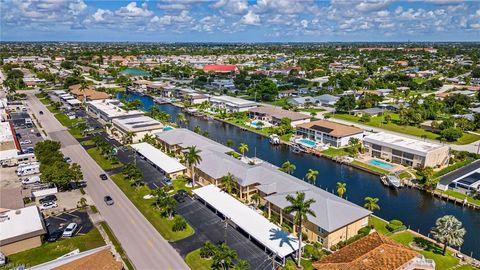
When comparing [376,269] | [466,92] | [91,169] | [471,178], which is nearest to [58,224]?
[91,169]

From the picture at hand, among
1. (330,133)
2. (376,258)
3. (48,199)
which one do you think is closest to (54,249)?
(48,199)

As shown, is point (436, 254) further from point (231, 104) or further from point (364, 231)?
point (231, 104)

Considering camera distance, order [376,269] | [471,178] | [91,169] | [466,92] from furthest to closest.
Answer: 1. [466,92]
2. [91,169]
3. [471,178]
4. [376,269]

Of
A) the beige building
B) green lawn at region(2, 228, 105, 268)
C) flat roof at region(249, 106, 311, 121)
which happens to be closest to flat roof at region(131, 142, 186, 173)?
green lawn at region(2, 228, 105, 268)

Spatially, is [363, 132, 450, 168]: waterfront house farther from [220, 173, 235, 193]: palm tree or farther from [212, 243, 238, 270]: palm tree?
[212, 243, 238, 270]: palm tree

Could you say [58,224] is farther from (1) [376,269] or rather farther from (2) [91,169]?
(1) [376,269]

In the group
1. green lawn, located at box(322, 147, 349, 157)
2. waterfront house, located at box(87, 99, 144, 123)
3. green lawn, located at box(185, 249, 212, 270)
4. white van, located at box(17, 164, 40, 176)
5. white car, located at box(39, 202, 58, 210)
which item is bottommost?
green lawn, located at box(185, 249, 212, 270)
